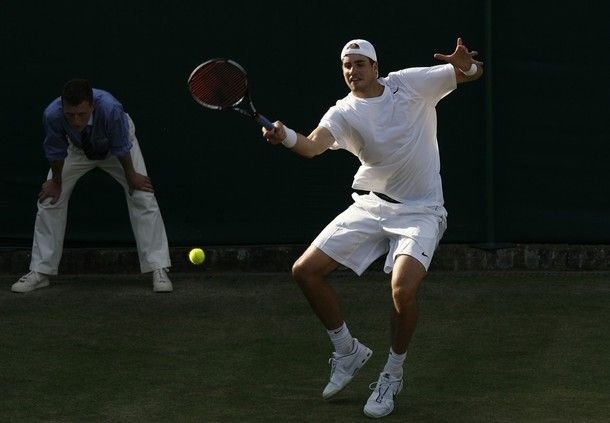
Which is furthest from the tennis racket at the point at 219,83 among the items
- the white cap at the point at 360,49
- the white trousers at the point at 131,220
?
the white trousers at the point at 131,220

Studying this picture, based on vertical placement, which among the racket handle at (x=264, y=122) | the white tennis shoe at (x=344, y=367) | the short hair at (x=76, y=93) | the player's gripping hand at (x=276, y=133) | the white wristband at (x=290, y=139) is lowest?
the white tennis shoe at (x=344, y=367)

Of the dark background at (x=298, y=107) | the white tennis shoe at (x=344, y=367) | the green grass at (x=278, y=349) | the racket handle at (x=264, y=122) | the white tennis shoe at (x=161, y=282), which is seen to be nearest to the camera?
the racket handle at (x=264, y=122)

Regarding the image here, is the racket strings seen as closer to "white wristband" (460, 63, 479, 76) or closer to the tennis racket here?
the tennis racket

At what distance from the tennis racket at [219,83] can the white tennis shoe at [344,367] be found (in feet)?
3.60

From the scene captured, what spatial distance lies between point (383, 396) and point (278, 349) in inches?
52.5

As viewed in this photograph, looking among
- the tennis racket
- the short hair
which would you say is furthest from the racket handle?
the short hair

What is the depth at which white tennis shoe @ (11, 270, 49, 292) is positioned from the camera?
30.4 ft

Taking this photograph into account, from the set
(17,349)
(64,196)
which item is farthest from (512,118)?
(17,349)

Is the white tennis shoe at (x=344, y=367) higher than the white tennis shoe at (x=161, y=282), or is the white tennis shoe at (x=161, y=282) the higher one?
the white tennis shoe at (x=344, y=367)

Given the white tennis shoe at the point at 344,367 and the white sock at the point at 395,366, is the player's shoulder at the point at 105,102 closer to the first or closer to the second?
the white tennis shoe at the point at 344,367

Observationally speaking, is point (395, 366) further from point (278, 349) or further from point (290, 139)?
point (278, 349)

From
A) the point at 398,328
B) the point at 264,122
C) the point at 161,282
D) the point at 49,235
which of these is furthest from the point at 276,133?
the point at 49,235

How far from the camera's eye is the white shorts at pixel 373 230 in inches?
267

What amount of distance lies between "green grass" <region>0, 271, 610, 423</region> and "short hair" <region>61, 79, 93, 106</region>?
1182mm
